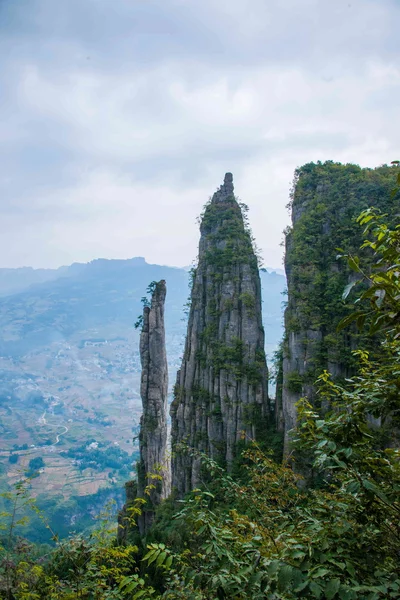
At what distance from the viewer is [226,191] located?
3519cm

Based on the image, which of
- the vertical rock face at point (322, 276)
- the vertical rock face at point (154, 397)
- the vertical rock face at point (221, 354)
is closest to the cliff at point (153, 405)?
the vertical rock face at point (154, 397)

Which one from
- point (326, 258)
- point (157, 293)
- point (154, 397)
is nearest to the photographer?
point (326, 258)

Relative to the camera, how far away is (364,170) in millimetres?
26609

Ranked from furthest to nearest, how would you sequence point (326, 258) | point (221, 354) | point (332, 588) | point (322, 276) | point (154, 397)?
point (154, 397), point (221, 354), point (326, 258), point (322, 276), point (332, 588)

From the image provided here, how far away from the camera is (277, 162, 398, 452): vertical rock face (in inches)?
886

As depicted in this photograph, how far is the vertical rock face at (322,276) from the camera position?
22500 millimetres

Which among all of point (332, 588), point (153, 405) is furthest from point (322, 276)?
point (332, 588)

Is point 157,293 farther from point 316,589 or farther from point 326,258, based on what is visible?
point 316,589

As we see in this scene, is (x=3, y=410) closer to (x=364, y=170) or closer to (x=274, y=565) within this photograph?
(x=364, y=170)

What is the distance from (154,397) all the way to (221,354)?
9.43 meters

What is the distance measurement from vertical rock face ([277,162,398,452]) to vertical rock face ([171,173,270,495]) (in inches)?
107

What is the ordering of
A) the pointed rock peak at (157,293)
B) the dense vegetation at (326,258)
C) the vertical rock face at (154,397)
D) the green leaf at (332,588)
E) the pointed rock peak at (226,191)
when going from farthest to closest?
the pointed rock peak at (157,293)
the pointed rock peak at (226,191)
the vertical rock face at (154,397)
the dense vegetation at (326,258)
the green leaf at (332,588)

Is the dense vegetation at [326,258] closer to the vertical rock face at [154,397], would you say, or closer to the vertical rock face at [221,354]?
the vertical rock face at [221,354]

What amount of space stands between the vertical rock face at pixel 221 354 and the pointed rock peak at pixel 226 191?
0.29ft
